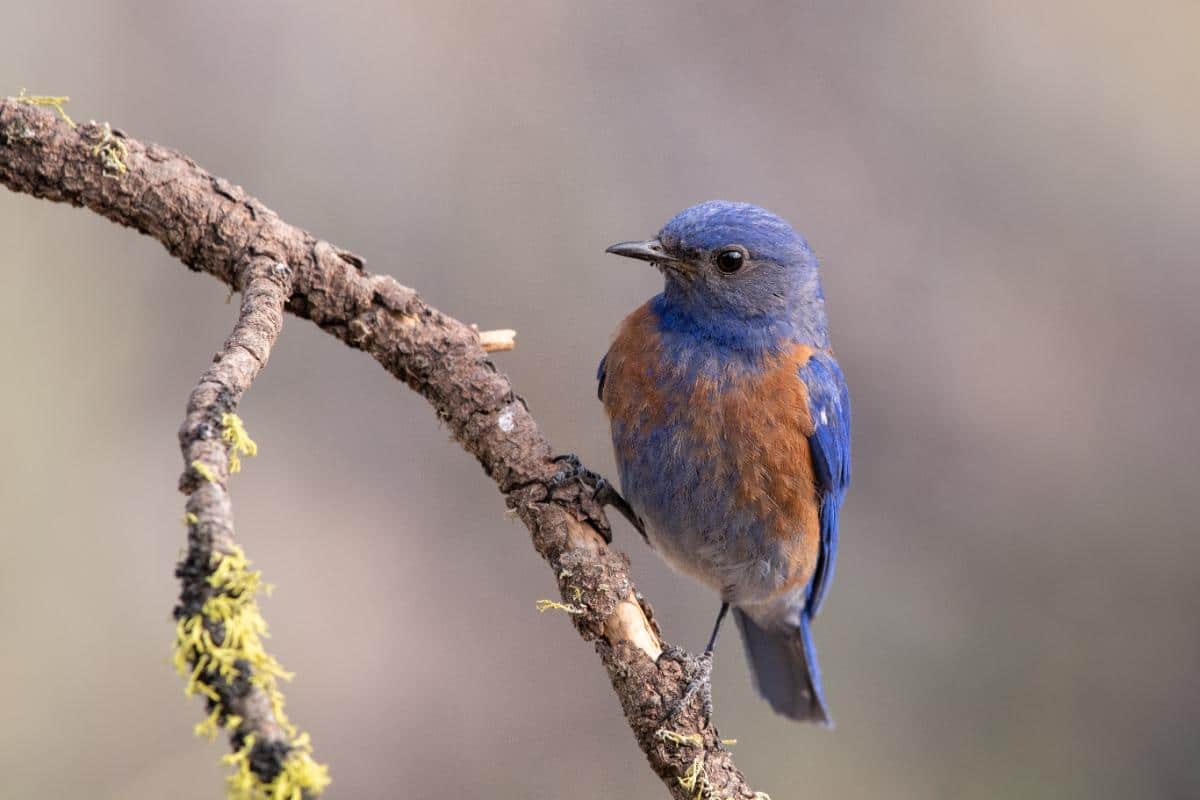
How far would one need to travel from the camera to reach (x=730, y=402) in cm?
399

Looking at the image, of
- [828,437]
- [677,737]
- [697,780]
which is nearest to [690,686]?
[677,737]

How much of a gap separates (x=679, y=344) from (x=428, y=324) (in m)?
1.00

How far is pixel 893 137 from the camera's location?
7.26 metres

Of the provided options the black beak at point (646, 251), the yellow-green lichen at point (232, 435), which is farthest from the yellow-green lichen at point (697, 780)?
the black beak at point (646, 251)

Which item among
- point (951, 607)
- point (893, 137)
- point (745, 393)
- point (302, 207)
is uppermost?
point (893, 137)

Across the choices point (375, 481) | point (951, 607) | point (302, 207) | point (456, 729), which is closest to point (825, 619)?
point (951, 607)

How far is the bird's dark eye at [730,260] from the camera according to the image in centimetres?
413

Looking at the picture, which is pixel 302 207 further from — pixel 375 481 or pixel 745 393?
pixel 745 393

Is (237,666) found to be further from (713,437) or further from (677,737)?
(713,437)

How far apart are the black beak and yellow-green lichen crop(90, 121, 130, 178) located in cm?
161

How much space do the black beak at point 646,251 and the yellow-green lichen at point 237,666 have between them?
7.46 ft

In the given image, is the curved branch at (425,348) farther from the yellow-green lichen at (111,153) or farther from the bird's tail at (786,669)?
the bird's tail at (786,669)

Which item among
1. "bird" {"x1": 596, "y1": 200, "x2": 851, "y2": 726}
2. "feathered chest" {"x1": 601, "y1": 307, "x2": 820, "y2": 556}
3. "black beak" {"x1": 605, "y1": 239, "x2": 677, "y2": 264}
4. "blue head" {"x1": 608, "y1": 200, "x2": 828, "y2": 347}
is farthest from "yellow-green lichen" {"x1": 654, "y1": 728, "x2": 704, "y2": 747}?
"black beak" {"x1": 605, "y1": 239, "x2": 677, "y2": 264}

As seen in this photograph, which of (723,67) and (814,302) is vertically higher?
(723,67)
